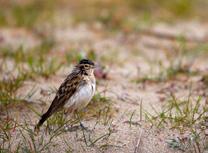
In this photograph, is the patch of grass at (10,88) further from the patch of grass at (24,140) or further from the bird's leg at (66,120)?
the bird's leg at (66,120)

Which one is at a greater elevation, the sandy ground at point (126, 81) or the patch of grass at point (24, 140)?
the sandy ground at point (126, 81)

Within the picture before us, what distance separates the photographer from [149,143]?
5844 millimetres

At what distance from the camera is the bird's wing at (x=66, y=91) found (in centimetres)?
602

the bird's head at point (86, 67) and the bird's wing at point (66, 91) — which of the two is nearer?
the bird's wing at point (66, 91)

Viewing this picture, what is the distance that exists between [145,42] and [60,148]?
4724mm

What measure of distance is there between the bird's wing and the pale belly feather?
4cm

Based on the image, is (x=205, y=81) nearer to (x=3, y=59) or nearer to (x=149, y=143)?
(x=149, y=143)

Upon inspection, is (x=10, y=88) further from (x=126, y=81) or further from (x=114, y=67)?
(x=114, y=67)

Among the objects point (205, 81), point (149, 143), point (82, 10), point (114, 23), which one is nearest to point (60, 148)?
point (149, 143)

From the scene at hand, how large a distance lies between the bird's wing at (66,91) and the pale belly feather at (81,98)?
0.14ft

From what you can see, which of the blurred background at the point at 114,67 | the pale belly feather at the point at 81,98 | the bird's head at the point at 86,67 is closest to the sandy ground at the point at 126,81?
the blurred background at the point at 114,67

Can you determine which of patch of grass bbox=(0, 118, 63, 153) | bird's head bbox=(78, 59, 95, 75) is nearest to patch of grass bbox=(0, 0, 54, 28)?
bird's head bbox=(78, 59, 95, 75)

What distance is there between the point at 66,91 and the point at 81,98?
0.18m

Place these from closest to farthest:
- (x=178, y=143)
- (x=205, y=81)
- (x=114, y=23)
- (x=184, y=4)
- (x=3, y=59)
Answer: (x=178, y=143) → (x=205, y=81) → (x=3, y=59) → (x=114, y=23) → (x=184, y=4)
